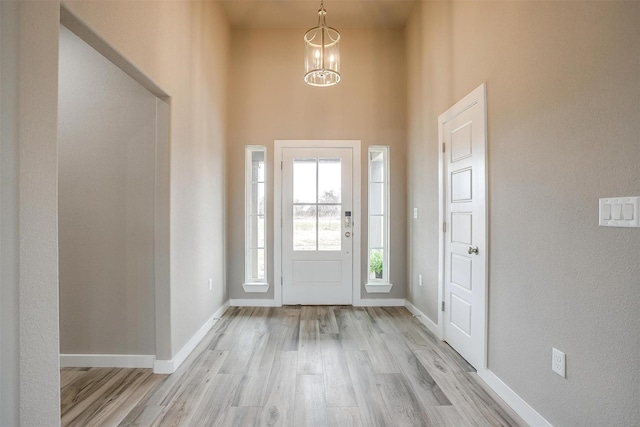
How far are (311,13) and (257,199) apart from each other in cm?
230

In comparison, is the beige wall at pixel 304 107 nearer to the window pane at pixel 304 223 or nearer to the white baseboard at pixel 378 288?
the white baseboard at pixel 378 288

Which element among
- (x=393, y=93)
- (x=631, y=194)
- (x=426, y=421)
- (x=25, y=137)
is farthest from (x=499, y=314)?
(x=393, y=93)

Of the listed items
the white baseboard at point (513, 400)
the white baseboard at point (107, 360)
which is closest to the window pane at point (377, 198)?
the white baseboard at point (513, 400)

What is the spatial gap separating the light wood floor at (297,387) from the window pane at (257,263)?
1.04 metres

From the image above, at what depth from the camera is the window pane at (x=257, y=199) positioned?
394 centimetres

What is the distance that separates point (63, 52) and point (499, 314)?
3.65 meters

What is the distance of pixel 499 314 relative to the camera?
2.02 meters

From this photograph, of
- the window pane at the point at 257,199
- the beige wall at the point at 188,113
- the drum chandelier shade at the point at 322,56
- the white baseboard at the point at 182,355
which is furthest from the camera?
the window pane at the point at 257,199

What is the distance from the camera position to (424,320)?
10.7ft

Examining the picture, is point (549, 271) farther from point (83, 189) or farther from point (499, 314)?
point (83, 189)

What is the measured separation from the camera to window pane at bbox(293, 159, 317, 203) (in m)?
3.85

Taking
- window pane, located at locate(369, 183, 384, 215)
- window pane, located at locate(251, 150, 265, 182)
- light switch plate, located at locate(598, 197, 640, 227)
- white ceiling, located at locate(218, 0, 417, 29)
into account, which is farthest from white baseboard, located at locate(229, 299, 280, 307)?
white ceiling, located at locate(218, 0, 417, 29)

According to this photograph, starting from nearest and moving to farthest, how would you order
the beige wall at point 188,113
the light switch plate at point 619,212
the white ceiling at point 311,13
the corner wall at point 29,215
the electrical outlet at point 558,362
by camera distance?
the corner wall at point 29,215, the light switch plate at point 619,212, the electrical outlet at point 558,362, the beige wall at point 188,113, the white ceiling at point 311,13

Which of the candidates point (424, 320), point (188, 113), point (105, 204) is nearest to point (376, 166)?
point (424, 320)
